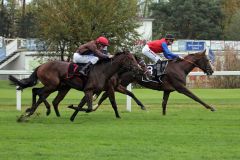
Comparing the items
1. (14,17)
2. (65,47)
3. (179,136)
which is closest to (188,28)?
(14,17)

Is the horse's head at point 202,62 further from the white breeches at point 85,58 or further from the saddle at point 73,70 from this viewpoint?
the saddle at point 73,70

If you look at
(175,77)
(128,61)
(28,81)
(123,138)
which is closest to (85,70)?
(128,61)

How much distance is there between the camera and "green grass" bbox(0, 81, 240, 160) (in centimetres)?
946

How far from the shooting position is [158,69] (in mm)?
17516

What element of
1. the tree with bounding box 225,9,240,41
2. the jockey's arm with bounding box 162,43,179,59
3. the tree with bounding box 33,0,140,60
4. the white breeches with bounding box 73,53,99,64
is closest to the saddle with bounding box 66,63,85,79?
the white breeches with bounding box 73,53,99,64

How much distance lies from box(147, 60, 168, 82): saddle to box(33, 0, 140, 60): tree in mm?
25016

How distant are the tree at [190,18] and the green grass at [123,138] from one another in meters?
61.9

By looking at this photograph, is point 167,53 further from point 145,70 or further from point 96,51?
point 96,51

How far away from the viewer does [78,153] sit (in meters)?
9.53

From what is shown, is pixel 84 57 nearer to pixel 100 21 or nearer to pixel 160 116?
pixel 160 116

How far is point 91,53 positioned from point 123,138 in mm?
4324

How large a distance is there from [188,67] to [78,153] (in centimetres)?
843

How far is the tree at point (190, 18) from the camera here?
77.8 m

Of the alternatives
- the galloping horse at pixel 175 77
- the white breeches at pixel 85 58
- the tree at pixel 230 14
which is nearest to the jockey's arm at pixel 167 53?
the galloping horse at pixel 175 77
